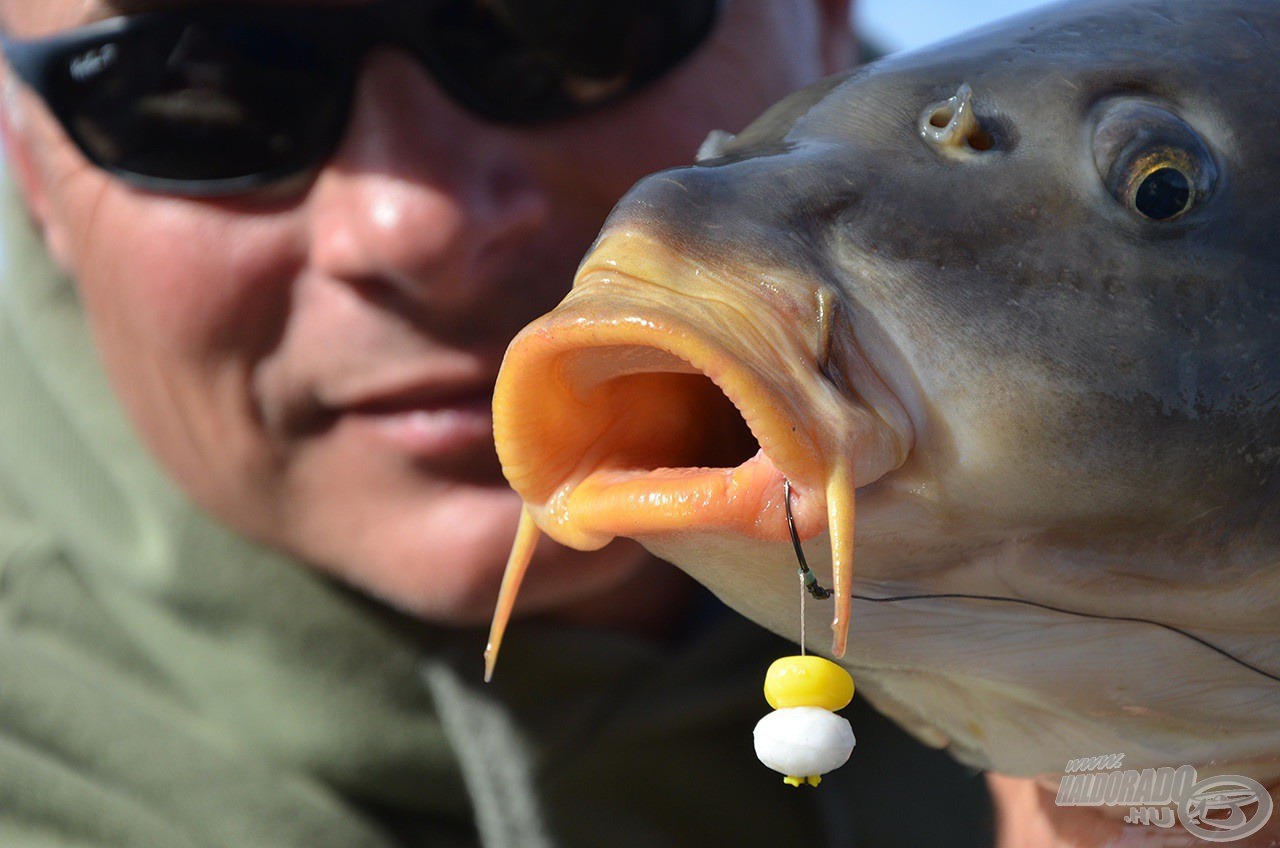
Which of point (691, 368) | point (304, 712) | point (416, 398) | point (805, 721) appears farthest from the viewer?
point (304, 712)

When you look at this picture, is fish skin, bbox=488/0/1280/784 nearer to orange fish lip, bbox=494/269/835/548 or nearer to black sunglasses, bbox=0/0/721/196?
orange fish lip, bbox=494/269/835/548

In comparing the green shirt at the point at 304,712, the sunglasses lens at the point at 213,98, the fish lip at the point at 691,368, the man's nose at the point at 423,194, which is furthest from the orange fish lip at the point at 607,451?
the green shirt at the point at 304,712

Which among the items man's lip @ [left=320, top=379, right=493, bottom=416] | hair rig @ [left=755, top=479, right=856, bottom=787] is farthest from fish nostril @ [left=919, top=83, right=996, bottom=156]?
man's lip @ [left=320, top=379, right=493, bottom=416]

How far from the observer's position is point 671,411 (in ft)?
2.82

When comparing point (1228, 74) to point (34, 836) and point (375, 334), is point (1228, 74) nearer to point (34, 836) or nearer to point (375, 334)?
point (375, 334)

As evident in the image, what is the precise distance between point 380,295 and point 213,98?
30 centimetres

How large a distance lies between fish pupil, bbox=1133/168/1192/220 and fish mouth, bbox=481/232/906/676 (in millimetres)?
226

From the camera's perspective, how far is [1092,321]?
830 millimetres

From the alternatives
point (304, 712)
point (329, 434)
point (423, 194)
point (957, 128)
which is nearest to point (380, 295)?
point (423, 194)

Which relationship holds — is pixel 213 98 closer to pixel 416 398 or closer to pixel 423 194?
pixel 423 194

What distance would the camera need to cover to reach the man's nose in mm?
1542

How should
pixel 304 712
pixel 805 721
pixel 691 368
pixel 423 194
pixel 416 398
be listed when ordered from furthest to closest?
pixel 304 712, pixel 416 398, pixel 423 194, pixel 805 721, pixel 691 368

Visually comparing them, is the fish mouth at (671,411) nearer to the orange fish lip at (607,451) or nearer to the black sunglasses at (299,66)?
the orange fish lip at (607,451)

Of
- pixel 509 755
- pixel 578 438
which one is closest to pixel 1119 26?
pixel 578 438
